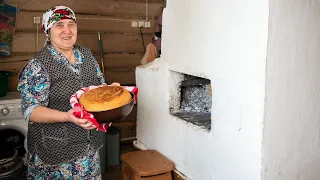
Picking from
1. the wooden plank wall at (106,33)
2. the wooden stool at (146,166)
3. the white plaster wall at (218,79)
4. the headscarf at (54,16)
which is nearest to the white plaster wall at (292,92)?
the white plaster wall at (218,79)

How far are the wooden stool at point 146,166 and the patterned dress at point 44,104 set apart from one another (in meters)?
0.41

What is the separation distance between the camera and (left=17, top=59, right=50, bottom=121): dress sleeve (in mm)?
1834

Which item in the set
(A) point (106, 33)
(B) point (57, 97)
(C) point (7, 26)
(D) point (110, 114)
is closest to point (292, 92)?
(D) point (110, 114)

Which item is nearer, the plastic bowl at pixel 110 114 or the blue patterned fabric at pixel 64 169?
the plastic bowl at pixel 110 114

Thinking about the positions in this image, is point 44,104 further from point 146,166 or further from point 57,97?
point 146,166

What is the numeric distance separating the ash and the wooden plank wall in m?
1.64

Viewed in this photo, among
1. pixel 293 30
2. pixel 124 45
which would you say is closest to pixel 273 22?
pixel 293 30

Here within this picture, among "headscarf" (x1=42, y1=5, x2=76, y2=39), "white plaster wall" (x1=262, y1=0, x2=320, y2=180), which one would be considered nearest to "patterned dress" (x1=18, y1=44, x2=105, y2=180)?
"headscarf" (x1=42, y1=5, x2=76, y2=39)

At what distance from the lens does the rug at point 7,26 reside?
139 inches

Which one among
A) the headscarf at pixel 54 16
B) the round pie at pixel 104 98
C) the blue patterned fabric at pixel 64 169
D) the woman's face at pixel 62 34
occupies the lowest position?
the blue patterned fabric at pixel 64 169

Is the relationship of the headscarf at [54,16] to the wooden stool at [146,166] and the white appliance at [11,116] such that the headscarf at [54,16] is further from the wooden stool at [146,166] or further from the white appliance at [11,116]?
the white appliance at [11,116]

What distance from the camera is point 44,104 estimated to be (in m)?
1.89

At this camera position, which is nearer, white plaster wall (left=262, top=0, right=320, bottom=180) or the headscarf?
white plaster wall (left=262, top=0, right=320, bottom=180)

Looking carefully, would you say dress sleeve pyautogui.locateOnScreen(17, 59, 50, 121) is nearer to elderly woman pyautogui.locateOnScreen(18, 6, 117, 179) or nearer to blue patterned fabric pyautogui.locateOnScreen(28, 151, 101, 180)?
elderly woman pyautogui.locateOnScreen(18, 6, 117, 179)
